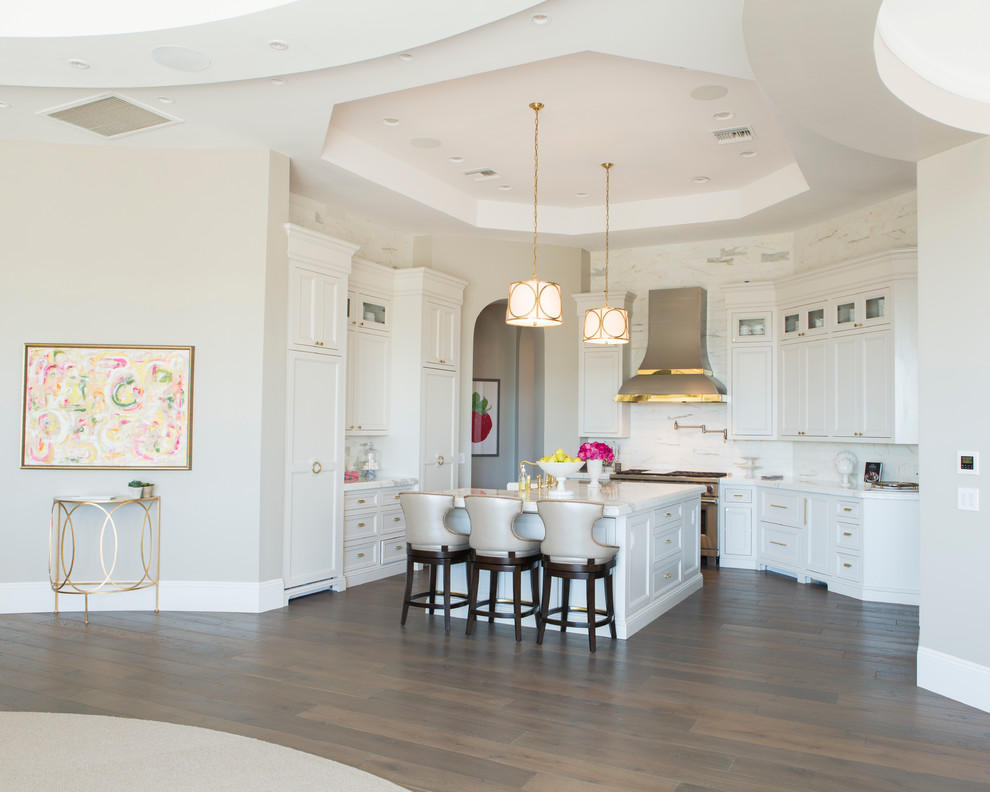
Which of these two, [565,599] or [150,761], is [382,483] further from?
[150,761]

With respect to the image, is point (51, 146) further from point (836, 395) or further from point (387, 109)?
point (836, 395)

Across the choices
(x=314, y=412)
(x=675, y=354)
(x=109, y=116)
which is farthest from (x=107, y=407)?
(x=675, y=354)

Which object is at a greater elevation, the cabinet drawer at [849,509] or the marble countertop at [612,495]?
the marble countertop at [612,495]

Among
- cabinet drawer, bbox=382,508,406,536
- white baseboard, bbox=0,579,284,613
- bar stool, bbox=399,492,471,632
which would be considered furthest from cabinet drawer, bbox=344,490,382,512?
bar stool, bbox=399,492,471,632

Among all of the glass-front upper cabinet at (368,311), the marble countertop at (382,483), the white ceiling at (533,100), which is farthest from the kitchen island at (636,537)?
the white ceiling at (533,100)

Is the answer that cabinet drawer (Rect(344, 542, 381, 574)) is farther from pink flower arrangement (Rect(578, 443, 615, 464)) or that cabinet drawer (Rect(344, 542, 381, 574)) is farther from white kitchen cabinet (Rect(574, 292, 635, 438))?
white kitchen cabinet (Rect(574, 292, 635, 438))

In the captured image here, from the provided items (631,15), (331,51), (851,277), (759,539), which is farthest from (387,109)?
(759,539)

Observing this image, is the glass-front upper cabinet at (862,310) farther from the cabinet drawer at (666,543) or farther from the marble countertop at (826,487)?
the cabinet drawer at (666,543)

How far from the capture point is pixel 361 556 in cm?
666

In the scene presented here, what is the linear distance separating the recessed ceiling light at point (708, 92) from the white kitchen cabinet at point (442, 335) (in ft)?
10.5

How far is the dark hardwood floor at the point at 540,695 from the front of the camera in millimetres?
3090

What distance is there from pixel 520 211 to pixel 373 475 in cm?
307

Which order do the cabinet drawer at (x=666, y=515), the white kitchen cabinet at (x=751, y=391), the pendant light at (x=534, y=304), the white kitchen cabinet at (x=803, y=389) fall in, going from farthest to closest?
1. the white kitchen cabinet at (x=751, y=391)
2. the white kitchen cabinet at (x=803, y=389)
3. the cabinet drawer at (x=666, y=515)
4. the pendant light at (x=534, y=304)

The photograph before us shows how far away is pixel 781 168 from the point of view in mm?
6715
